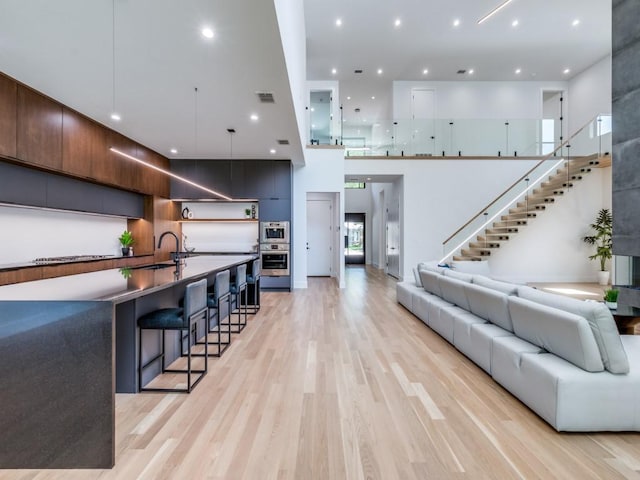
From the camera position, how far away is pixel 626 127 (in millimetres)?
3434

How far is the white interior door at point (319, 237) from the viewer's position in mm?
9820

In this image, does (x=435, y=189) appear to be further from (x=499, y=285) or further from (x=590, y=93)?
(x=499, y=285)

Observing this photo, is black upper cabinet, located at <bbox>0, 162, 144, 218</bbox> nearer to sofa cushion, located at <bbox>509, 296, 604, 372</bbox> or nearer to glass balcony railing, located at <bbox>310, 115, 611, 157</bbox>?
sofa cushion, located at <bbox>509, 296, 604, 372</bbox>

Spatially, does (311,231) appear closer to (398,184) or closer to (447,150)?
(398,184)

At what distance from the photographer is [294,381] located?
2.86 metres

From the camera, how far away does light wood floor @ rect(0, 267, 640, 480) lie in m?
1.77

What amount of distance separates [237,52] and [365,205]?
11.5 m

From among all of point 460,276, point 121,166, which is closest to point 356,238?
point 460,276

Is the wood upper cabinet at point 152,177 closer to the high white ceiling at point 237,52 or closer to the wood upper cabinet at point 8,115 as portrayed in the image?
the high white ceiling at point 237,52

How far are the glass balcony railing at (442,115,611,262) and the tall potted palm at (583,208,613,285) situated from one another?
3.69ft

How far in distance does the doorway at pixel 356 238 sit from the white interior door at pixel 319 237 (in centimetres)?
418

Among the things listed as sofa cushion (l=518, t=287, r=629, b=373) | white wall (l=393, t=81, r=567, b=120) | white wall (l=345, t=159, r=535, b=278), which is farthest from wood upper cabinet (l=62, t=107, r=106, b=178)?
white wall (l=393, t=81, r=567, b=120)

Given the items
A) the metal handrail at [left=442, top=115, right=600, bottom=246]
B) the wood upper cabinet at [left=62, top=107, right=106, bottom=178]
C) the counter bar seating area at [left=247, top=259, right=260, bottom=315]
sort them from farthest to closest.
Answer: the metal handrail at [left=442, top=115, right=600, bottom=246] < the counter bar seating area at [left=247, top=259, right=260, bottom=315] < the wood upper cabinet at [left=62, top=107, right=106, bottom=178]

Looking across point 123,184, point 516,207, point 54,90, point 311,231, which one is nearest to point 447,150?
point 516,207
